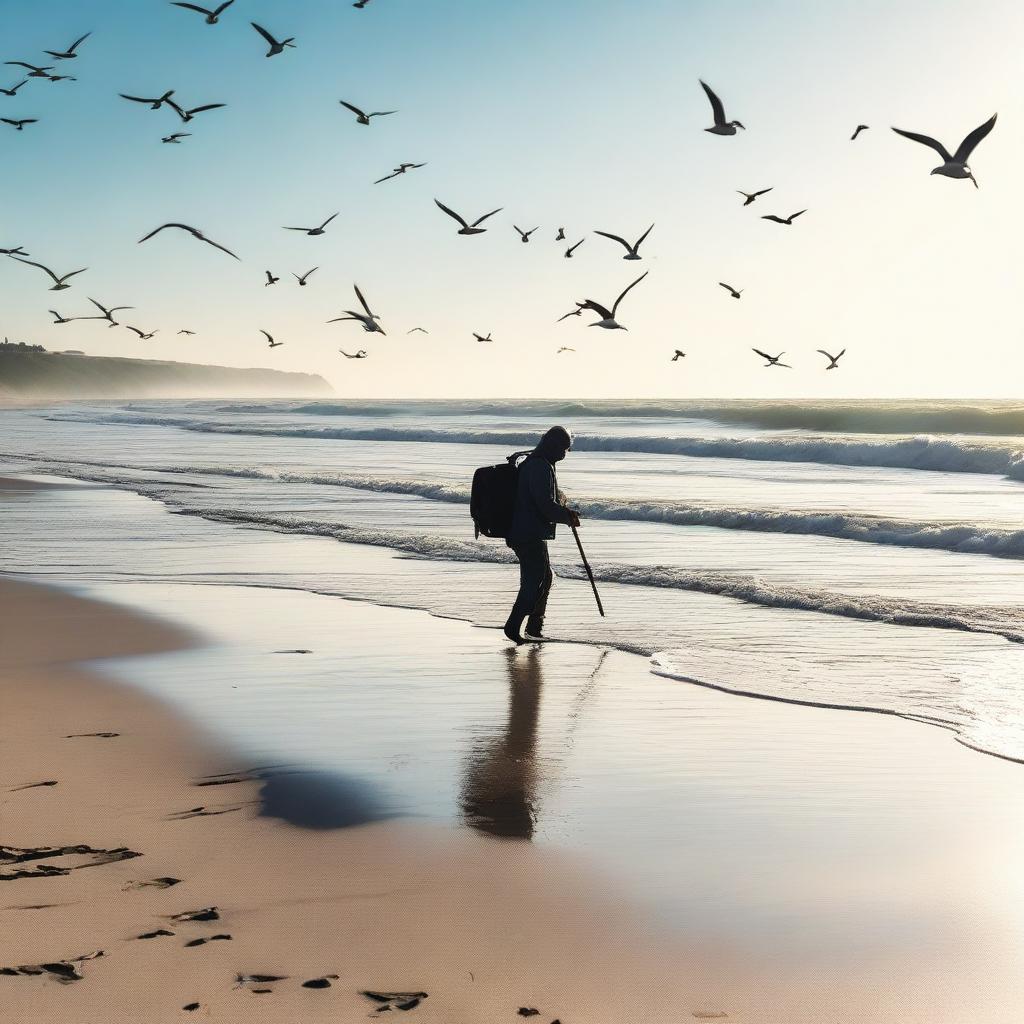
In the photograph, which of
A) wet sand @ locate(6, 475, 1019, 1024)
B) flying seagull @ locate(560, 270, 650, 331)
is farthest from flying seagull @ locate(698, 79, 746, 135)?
wet sand @ locate(6, 475, 1019, 1024)

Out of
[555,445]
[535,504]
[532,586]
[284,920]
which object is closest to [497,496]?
[535,504]

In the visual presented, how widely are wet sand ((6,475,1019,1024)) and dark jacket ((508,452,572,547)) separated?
4712 millimetres

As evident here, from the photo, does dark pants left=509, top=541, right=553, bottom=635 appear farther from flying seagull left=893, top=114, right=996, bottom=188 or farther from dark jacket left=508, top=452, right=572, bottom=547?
flying seagull left=893, top=114, right=996, bottom=188

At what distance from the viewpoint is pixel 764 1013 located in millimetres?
4211

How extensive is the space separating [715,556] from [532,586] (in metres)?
6.24

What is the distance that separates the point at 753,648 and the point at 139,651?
16.7 ft

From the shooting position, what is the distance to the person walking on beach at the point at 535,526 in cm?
1103

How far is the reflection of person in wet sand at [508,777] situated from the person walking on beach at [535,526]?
1.95 metres

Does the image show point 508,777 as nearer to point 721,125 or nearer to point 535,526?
point 535,526

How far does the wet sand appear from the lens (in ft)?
13.8

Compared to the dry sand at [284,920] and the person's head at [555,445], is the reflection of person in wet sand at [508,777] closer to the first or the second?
the dry sand at [284,920]

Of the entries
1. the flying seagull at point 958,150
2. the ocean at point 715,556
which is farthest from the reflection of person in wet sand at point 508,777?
the flying seagull at point 958,150

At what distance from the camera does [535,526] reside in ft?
36.6

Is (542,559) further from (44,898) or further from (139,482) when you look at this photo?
(139,482)
